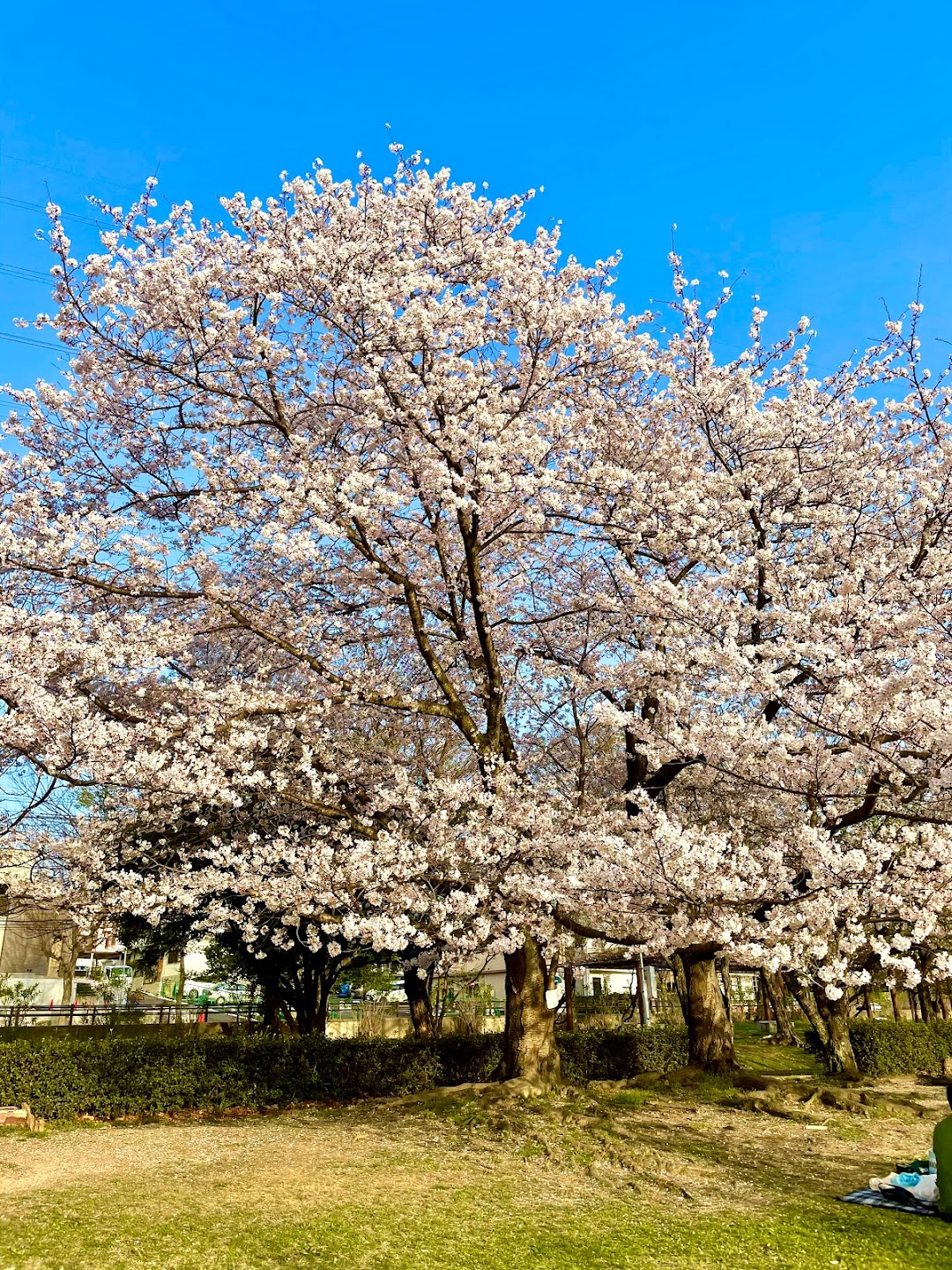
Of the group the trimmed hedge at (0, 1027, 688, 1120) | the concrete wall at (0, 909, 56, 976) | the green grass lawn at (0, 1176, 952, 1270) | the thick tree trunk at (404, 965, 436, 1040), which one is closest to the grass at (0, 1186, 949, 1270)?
the green grass lawn at (0, 1176, 952, 1270)

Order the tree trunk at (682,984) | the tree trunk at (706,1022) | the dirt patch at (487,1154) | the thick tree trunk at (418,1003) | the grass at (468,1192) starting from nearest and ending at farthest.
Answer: the grass at (468,1192) < the dirt patch at (487,1154) < the tree trunk at (706,1022) < the tree trunk at (682,984) < the thick tree trunk at (418,1003)

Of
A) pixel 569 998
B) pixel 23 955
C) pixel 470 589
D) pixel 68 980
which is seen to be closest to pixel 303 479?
pixel 470 589

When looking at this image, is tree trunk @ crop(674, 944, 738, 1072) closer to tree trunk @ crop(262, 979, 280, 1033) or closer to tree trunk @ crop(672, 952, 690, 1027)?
tree trunk @ crop(672, 952, 690, 1027)

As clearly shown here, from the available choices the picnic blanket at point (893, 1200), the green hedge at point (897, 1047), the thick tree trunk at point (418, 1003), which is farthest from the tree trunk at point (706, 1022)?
the picnic blanket at point (893, 1200)

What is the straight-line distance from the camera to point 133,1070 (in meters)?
11.7

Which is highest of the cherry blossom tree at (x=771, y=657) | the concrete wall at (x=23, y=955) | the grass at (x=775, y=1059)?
the cherry blossom tree at (x=771, y=657)

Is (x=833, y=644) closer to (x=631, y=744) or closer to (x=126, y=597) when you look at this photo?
(x=631, y=744)

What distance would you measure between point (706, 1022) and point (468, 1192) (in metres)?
7.06

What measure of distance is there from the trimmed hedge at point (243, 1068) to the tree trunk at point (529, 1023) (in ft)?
5.08

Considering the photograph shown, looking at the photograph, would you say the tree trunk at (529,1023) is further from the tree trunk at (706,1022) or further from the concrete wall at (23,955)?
the concrete wall at (23,955)

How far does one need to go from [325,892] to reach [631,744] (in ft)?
17.2

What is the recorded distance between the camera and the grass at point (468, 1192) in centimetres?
604

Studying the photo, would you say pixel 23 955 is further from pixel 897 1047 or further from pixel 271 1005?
pixel 897 1047

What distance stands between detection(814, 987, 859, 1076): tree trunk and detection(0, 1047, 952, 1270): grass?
119 inches
